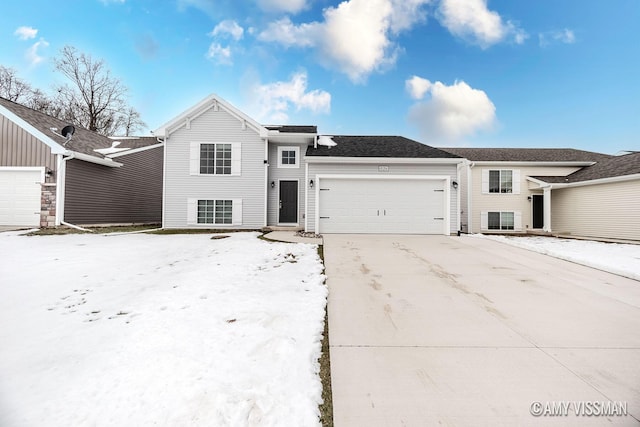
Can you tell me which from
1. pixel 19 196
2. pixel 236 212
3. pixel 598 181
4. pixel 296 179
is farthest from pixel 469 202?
pixel 19 196

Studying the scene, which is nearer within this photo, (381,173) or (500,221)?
(381,173)

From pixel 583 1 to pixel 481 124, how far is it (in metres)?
7.47

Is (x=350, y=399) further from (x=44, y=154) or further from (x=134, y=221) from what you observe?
(x=134, y=221)

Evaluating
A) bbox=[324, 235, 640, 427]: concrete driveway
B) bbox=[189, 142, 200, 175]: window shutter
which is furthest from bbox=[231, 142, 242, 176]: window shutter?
bbox=[324, 235, 640, 427]: concrete driveway

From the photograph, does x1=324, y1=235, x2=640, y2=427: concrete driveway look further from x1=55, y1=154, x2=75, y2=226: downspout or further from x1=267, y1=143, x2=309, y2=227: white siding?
x1=55, y1=154, x2=75, y2=226: downspout

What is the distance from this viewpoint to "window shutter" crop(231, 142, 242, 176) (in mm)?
12070

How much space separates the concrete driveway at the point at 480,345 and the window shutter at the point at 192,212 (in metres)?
8.60

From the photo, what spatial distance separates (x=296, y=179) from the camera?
12.5 m

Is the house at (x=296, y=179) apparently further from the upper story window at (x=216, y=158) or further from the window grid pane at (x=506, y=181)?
the window grid pane at (x=506, y=181)

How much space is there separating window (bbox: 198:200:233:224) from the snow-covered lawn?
20.9 feet

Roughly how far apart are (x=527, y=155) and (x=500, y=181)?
265cm

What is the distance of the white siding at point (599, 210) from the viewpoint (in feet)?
37.3

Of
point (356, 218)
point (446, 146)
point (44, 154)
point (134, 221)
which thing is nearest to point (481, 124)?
point (446, 146)

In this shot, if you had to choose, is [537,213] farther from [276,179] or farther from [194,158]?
[194,158]
